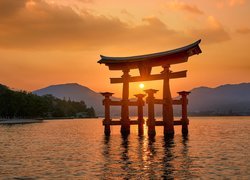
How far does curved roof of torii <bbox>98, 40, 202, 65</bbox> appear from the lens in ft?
106

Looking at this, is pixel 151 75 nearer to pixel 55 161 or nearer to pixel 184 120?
pixel 184 120

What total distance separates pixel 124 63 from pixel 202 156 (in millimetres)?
16748

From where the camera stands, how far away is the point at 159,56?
33.7 meters

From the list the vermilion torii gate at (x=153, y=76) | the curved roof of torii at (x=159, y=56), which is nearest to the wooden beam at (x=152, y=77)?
the vermilion torii gate at (x=153, y=76)

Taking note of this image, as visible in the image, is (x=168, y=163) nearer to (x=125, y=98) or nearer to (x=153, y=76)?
(x=153, y=76)

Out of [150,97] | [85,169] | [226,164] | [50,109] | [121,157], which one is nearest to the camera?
[85,169]

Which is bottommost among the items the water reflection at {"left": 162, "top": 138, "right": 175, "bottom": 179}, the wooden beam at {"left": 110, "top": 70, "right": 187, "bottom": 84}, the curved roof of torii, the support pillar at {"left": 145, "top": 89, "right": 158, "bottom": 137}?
the water reflection at {"left": 162, "top": 138, "right": 175, "bottom": 179}

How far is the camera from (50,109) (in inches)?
6161

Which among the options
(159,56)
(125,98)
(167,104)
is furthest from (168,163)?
(125,98)

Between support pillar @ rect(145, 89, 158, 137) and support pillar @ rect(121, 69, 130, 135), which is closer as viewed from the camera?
support pillar @ rect(145, 89, 158, 137)

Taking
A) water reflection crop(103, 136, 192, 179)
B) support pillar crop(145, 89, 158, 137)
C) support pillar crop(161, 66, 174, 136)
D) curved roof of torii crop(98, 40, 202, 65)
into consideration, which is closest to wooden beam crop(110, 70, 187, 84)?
support pillar crop(161, 66, 174, 136)

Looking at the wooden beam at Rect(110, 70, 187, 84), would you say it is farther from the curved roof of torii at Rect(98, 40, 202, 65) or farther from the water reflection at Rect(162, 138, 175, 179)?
the water reflection at Rect(162, 138, 175, 179)

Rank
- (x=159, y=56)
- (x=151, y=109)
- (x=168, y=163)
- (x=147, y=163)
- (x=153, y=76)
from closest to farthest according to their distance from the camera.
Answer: (x=168, y=163)
(x=147, y=163)
(x=151, y=109)
(x=159, y=56)
(x=153, y=76)

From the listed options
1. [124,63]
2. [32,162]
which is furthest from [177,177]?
[124,63]
